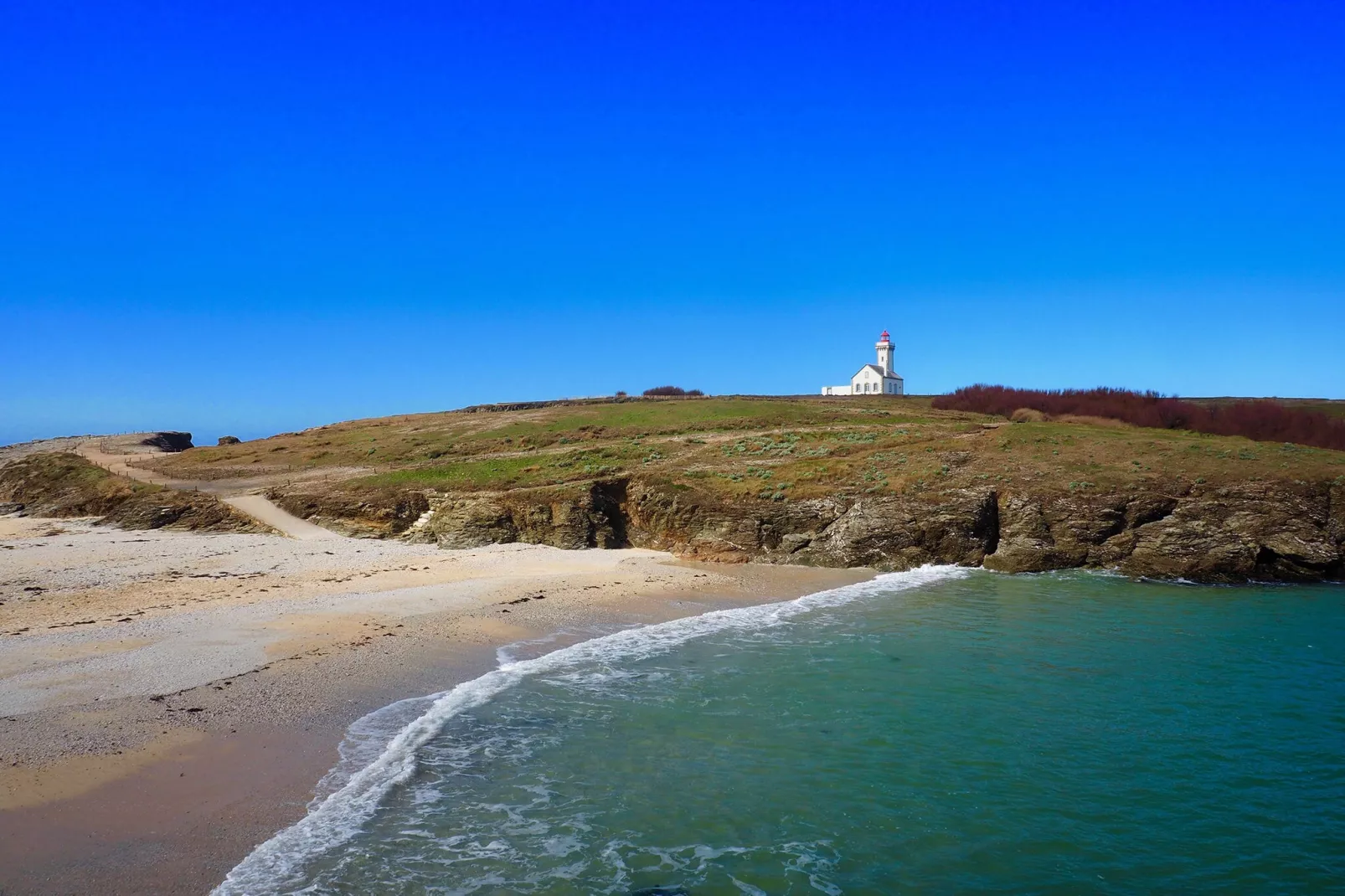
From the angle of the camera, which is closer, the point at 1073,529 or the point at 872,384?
the point at 1073,529

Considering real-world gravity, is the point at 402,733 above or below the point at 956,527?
below

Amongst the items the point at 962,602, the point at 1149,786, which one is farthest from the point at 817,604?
the point at 1149,786

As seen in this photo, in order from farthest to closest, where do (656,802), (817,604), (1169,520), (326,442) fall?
(326,442), (1169,520), (817,604), (656,802)

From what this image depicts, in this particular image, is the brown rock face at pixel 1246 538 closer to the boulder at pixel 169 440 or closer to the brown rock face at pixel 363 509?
the brown rock face at pixel 363 509

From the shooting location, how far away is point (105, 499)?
30844 millimetres

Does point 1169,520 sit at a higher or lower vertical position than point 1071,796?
higher

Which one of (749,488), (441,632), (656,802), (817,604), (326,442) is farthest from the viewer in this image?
(326,442)

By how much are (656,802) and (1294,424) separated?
1606 inches

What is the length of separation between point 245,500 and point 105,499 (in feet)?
17.6

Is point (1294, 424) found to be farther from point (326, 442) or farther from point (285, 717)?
point (326, 442)

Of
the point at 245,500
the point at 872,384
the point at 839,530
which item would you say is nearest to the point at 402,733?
the point at 839,530

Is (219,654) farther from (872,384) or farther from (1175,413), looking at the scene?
(872,384)

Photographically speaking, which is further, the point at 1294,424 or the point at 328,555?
the point at 1294,424

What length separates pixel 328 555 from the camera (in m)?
23.7
